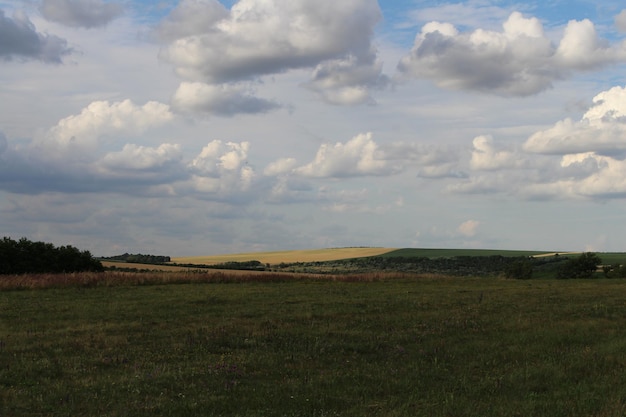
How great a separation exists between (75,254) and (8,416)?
222ft

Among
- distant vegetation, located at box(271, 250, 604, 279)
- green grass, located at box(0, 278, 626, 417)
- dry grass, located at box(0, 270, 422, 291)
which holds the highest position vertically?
dry grass, located at box(0, 270, 422, 291)

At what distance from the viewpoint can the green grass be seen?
13.9 m

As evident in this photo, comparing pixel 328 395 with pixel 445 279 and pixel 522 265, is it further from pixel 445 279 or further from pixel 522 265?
pixel 522 265

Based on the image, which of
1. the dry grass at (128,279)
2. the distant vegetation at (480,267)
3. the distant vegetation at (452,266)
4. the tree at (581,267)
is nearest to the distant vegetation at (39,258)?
the distant vegetation at (452,266)

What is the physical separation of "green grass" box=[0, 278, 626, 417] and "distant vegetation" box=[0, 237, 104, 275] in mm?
39263

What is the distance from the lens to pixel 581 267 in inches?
4097

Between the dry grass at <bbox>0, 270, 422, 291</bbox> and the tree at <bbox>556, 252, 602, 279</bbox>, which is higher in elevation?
the dry grass at <bbox>0, 270, 422, 291</bbox>

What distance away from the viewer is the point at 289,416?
13031 mm

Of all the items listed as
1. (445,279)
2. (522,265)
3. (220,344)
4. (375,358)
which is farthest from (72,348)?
(522,265)

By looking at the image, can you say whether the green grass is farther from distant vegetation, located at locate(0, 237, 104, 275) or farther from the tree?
the tree

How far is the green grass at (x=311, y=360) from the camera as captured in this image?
1389 centimetres

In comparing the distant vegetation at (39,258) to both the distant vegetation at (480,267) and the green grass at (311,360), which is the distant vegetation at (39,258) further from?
the green grass at (311,360)

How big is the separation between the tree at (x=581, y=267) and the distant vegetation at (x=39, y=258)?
76.5 m

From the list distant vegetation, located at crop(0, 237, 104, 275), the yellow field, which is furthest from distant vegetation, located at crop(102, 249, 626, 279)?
distant vegetation, located at crop(0, 237, 104, 275)
